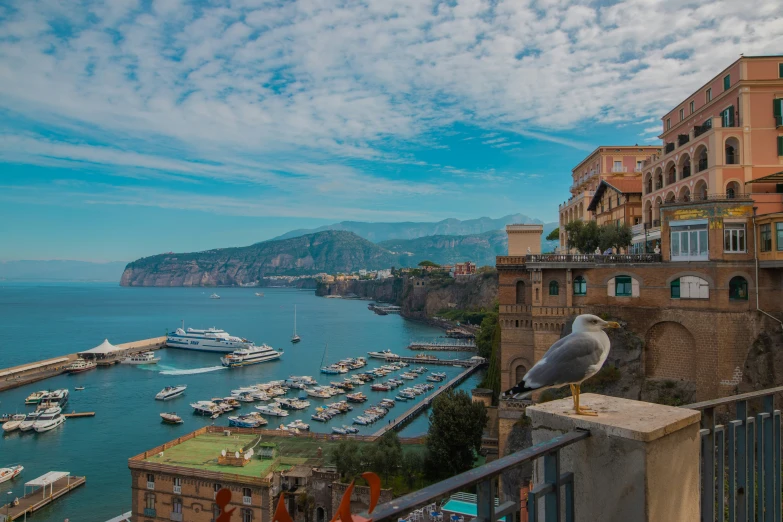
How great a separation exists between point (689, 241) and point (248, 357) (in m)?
49.8

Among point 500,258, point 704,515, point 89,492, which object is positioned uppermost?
point 500,258

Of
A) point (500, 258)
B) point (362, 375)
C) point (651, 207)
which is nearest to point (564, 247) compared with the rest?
point (651, 207)

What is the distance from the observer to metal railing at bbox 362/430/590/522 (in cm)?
171

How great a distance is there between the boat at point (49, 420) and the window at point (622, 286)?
3571 cm

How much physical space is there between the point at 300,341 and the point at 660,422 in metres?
74.9

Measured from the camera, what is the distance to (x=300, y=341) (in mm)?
75312

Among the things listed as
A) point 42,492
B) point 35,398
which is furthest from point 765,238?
point 35,398

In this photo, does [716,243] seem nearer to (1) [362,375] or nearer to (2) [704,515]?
(2) [704,515]

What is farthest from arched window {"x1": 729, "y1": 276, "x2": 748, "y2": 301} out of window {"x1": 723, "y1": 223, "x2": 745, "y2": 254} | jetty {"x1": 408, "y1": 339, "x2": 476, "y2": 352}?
jetty {"x1": 408, "y1": 339, "x2": 476, "y2": 352}

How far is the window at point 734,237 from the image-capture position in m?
18.2

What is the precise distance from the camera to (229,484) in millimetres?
20125

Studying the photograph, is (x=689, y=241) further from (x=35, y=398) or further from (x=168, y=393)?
(x=35, y=398)

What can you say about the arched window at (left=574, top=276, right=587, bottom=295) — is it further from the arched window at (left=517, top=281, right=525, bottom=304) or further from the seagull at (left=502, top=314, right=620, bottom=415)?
the seagull at (left=502, top=314, right=620, bottom=415)

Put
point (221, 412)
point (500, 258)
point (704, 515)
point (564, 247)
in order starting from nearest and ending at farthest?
point (704, 515), point (500, 258), point (564, 247), point (221, 412)
